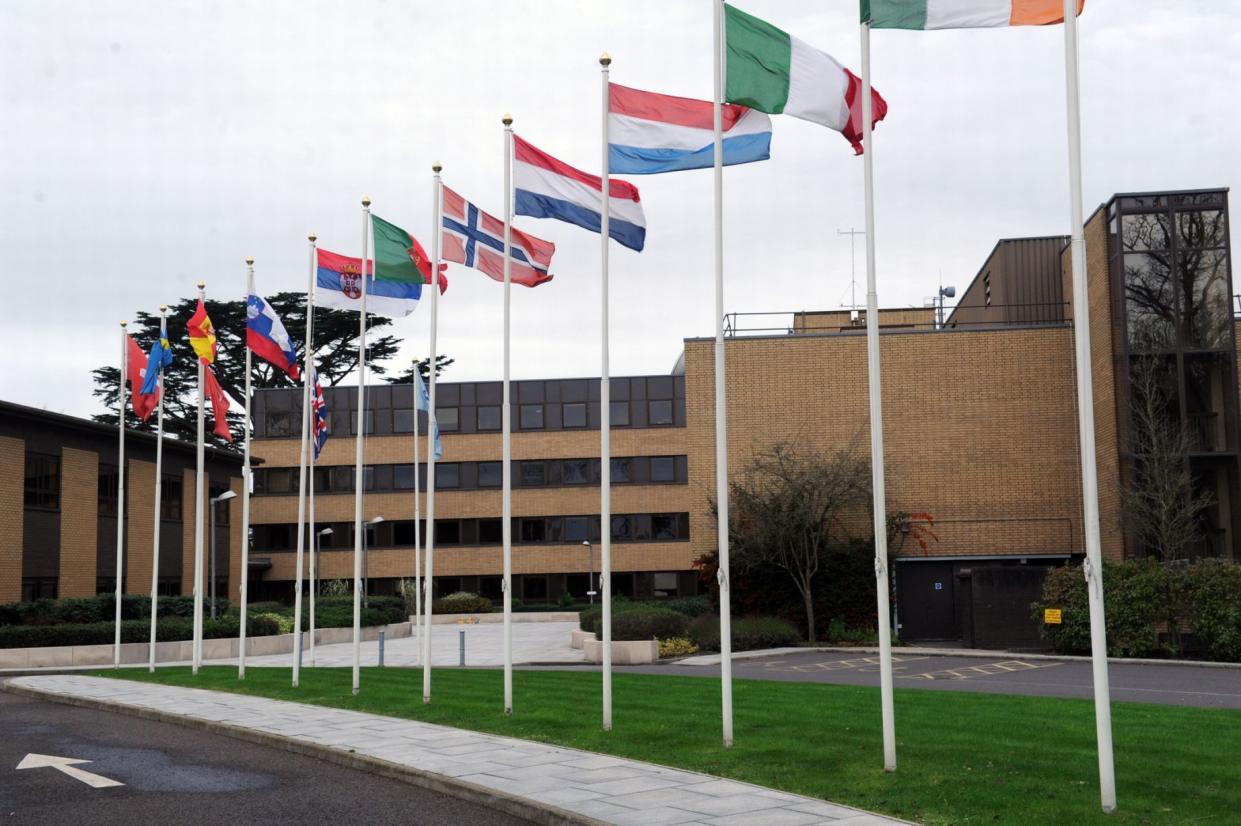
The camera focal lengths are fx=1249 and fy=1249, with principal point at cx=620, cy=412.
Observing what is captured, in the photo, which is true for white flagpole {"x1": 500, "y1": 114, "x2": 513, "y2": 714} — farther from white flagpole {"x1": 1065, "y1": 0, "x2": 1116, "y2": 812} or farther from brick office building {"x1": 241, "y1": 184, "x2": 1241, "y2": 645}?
brick office building {"x1": 241, "y1": 184, "x2": 1241, "y2": 645}

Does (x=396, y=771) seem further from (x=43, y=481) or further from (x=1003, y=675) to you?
(x=43, y=481)

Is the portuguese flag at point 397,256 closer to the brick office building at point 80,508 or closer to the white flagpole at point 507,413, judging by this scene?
the white flagpole at point 507,413

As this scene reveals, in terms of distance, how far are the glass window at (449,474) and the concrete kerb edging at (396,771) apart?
4166 centimetres

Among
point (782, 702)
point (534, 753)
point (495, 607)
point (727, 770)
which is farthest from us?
point (495, 607)

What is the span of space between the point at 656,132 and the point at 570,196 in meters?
2.27

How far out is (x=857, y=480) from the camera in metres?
42.1

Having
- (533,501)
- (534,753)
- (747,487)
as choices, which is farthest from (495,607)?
(534,753)

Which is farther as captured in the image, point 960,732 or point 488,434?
point 488,434

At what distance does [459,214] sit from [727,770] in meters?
10.8

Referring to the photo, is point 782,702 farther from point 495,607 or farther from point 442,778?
point 495,607

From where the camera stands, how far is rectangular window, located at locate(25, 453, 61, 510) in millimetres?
42344

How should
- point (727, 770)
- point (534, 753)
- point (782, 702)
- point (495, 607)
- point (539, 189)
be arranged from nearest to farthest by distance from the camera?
1. point (727, 770)
2. point (534, 753)
3. point (539, 189)
4. point (782, 702)
5. point (495, 607)

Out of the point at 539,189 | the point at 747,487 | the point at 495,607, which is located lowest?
the point at 495,607

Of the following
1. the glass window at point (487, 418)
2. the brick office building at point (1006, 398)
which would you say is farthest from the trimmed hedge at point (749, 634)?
the glass window at point (487, 418)
